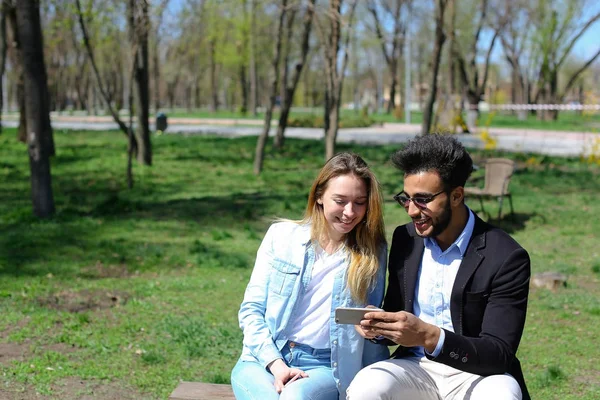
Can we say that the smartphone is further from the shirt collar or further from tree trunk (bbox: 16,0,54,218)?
tree trunk (bbox: 16,0,54,218)

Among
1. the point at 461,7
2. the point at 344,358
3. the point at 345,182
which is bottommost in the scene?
the point at 344,358

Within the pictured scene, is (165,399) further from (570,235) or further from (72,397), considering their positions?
(570,235)

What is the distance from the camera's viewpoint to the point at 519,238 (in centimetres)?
996

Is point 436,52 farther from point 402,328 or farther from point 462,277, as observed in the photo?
point 402,328

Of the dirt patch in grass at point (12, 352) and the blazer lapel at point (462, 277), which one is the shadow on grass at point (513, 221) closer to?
the dirt patch in grass at point (12, 352)

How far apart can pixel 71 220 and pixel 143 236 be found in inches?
49.6

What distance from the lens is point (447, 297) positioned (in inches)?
120

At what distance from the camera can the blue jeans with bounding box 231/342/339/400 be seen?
314 cm

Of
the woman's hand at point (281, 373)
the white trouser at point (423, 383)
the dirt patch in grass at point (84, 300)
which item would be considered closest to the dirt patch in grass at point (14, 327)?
the dirt patch in grass at point (84, 300)

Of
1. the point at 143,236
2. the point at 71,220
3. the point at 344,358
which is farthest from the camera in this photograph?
the point at 71,220

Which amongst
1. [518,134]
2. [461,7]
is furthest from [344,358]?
[461,7]

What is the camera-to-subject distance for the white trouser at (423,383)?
290 cm

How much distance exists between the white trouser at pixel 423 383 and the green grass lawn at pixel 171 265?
73.2 inches

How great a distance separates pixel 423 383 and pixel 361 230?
0.69m
